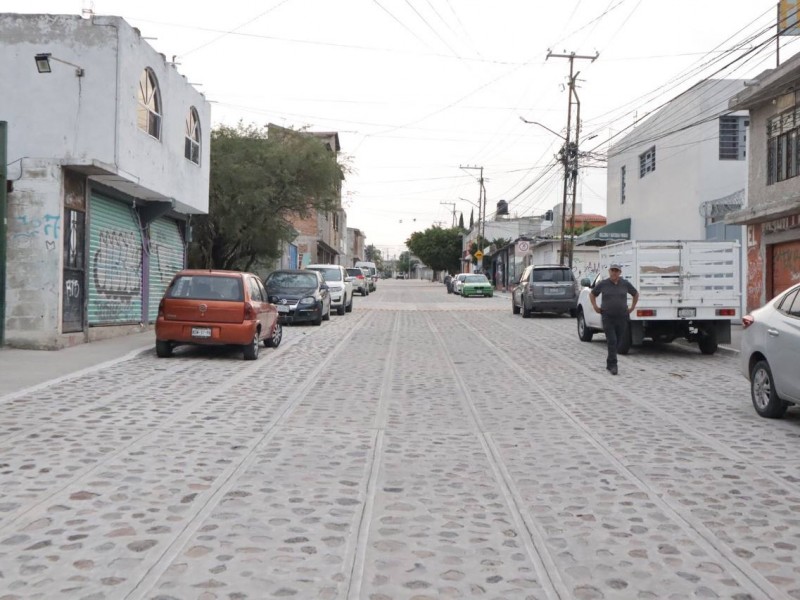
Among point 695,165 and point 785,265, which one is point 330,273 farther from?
point 785,265

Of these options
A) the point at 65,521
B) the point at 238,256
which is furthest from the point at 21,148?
the point at 238,256

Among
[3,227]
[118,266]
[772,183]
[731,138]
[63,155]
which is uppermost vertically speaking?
[731,138]

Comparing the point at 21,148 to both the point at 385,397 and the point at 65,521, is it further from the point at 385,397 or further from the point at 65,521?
the point at 65,521

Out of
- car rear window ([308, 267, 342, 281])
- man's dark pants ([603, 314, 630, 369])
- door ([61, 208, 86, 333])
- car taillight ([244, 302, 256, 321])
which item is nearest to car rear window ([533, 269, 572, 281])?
car rear window ([308, 267, 342, 281])

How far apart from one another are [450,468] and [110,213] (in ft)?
42.2

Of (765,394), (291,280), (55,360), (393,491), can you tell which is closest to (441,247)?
(291,280)

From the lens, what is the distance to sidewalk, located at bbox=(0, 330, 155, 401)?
1068 centimetres

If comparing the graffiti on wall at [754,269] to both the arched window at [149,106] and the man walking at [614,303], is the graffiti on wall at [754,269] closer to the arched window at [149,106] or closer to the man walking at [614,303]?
the man walking at [614,303]

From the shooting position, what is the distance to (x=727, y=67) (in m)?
16.5

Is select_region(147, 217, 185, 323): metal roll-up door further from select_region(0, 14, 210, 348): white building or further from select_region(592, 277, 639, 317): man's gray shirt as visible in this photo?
select_region(592, 277, 639, 317): man's gray shirt

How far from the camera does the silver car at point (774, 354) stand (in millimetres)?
8070

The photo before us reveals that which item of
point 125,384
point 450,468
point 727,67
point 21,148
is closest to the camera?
point 450,468

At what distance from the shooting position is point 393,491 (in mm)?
5668

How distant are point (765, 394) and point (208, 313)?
877cm
